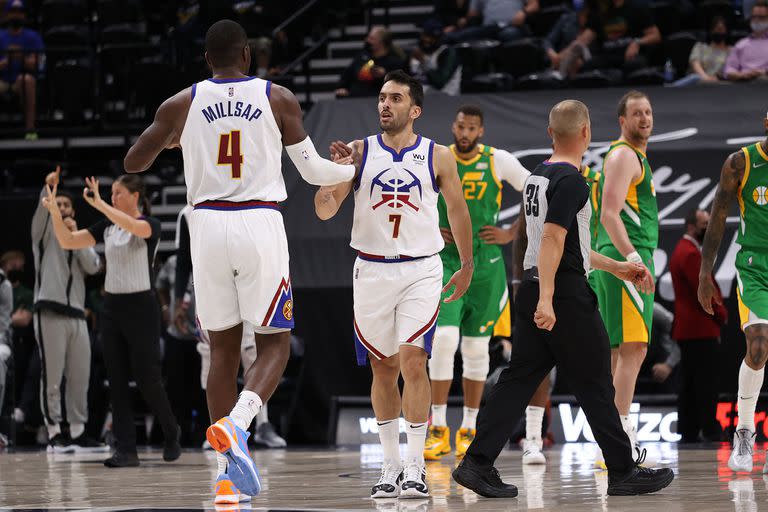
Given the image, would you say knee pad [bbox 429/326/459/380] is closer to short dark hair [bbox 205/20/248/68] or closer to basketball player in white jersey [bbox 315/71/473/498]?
basketball player in white jersey [bbox 315/71/473/498]

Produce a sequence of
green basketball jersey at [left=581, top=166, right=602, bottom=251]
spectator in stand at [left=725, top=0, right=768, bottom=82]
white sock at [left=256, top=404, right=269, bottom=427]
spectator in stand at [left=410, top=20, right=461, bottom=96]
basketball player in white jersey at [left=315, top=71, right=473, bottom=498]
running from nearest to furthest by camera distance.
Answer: basketball player in white jersey at [left=315, top=71, right=473, bottom=498], green basketball jersey at [left=581, top=166, right=602, bottom=251], white sock at [left=256, top=404, right=269, bottom=427], spectator in stand at [left=725, top=0, right=768, bottom=82], spectator in stand at [left=410, top=20, right=461, bottom=96]

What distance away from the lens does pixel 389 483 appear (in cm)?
604

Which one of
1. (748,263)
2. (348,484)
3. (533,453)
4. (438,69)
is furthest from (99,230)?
(438,69)

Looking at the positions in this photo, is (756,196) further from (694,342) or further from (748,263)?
(694,342)

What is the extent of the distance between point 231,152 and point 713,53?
29.5ft

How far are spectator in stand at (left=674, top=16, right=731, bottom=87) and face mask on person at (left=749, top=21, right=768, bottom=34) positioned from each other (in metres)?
0.36

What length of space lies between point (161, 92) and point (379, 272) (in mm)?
9275

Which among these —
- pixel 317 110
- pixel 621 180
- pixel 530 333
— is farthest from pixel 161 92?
pixel 530 333

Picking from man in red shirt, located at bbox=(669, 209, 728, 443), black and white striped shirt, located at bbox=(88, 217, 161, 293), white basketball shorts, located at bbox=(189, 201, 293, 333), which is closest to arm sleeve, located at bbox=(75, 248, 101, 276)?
black and white striped shirt, located at bbox=(88, 217, 161, 293)

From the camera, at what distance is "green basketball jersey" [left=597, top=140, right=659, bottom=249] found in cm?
747

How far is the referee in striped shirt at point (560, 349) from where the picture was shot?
5855 millimetres

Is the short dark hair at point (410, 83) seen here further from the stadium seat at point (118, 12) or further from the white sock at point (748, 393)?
the stadium seat at point (118, 12)

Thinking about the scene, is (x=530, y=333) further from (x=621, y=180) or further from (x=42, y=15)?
(x=42, y=15)

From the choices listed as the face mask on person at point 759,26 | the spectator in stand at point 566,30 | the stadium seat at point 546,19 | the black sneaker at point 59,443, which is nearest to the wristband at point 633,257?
the black sneaker at point 59,443
